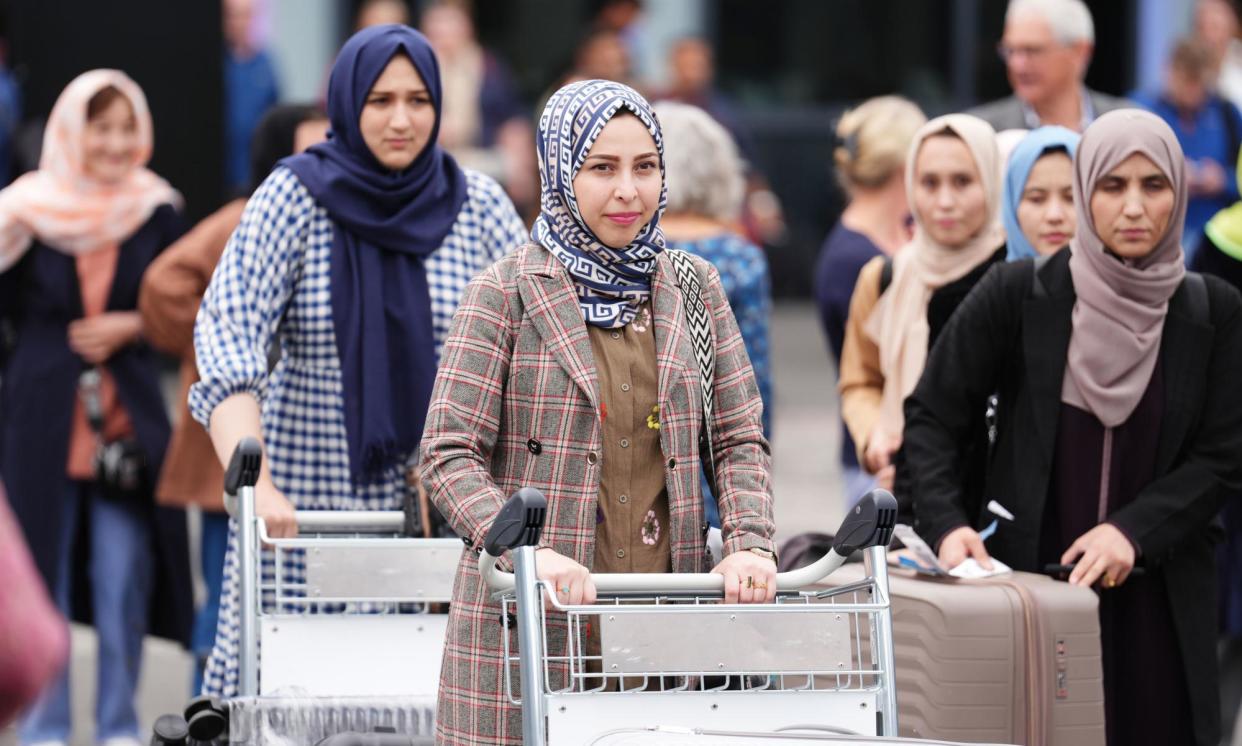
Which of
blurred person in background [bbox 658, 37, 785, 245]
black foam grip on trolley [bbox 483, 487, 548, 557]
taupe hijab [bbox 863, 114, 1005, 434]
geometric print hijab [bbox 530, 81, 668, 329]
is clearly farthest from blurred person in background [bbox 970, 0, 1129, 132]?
blurred person in background [bbox 658, 37, 785, 245]

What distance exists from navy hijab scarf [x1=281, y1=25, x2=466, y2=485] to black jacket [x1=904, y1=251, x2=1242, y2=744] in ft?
4.01

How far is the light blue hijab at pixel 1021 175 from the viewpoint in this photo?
5.92 meters

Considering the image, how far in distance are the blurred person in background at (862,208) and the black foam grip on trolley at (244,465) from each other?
291cm

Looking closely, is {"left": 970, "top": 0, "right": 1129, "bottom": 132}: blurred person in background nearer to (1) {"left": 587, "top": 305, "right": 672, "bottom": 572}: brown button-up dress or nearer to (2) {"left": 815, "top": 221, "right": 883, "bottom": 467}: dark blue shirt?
(2) {"left": 815, "top": 221, "right": 883, "bottom": 467}: dark blue shirt

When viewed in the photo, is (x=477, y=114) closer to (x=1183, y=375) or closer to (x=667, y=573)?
(x=1183, y=375)

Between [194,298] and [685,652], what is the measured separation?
3.72 metres

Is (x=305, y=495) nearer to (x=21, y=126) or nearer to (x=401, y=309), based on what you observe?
(x=401, y=309)

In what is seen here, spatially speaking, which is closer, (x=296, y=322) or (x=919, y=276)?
(x=296, y=322)

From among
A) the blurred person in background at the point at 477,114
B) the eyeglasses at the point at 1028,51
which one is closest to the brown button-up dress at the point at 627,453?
the eyeglasses at the point at 1028,51

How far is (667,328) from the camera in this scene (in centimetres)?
407

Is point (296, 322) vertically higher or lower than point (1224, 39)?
lower

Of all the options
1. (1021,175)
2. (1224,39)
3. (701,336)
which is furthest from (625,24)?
(701,336)

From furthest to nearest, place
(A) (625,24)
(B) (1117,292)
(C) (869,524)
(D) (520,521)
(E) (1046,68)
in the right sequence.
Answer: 1. (A) (625,24)
2. (E) (1046,68)
3. (B) (1117,292)
4. (C) (869,524)
5. (D) (520,521)

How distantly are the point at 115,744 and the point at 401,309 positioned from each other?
257cm
